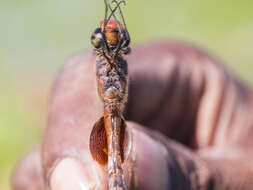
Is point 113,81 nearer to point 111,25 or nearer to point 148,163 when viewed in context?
point 111,25

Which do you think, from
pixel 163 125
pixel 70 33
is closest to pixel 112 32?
pixel 163 125

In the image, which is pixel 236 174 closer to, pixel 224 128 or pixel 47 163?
pixel 224 128

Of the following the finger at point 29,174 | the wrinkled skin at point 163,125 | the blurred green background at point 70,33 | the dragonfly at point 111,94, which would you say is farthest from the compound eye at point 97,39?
the blurred green background at point 70,33

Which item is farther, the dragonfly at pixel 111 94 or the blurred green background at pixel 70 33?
the blurred green background at pixel 70 33

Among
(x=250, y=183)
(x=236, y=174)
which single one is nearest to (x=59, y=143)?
(x=236, y=174)

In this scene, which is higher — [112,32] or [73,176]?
[112,32]

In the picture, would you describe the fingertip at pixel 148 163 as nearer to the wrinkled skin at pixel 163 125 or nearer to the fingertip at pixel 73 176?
the wrinkled skin at pixel 163 125

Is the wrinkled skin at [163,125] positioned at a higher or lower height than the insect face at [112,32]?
lower
